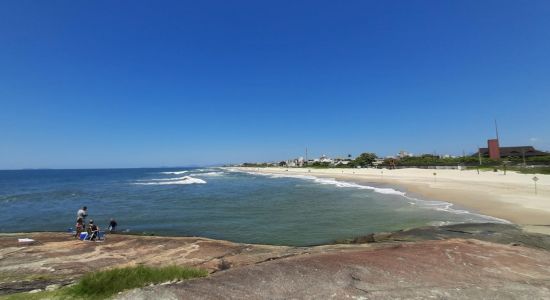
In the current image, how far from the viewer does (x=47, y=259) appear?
12641 mm

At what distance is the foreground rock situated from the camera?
6.56 metres

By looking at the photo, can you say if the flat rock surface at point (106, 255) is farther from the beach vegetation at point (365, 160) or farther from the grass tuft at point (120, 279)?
the beach vegetation at point (365, 160)

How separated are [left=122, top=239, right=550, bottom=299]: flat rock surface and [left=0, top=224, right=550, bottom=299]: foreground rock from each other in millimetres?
20

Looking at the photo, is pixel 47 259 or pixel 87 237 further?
pixel 87 237

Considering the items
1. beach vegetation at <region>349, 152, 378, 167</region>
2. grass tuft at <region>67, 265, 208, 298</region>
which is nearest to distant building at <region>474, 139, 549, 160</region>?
beach vegetation at <region>349, 152, 378, 167</region>

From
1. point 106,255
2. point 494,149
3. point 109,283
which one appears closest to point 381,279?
point 109,283

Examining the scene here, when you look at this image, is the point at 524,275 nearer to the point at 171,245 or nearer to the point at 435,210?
the point at 171,245

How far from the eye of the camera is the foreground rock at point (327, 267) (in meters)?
6.56

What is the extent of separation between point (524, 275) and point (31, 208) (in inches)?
1498

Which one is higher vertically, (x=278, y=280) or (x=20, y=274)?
(x=278, y=280)

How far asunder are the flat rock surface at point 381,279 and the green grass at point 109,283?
563 mm

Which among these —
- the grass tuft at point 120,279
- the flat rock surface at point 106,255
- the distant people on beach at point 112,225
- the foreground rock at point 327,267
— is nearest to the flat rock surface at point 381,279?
the foreground rock at point 327,267

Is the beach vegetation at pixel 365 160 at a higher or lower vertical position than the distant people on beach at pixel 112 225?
higher

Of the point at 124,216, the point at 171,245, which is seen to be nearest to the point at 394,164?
the point at 124,216
